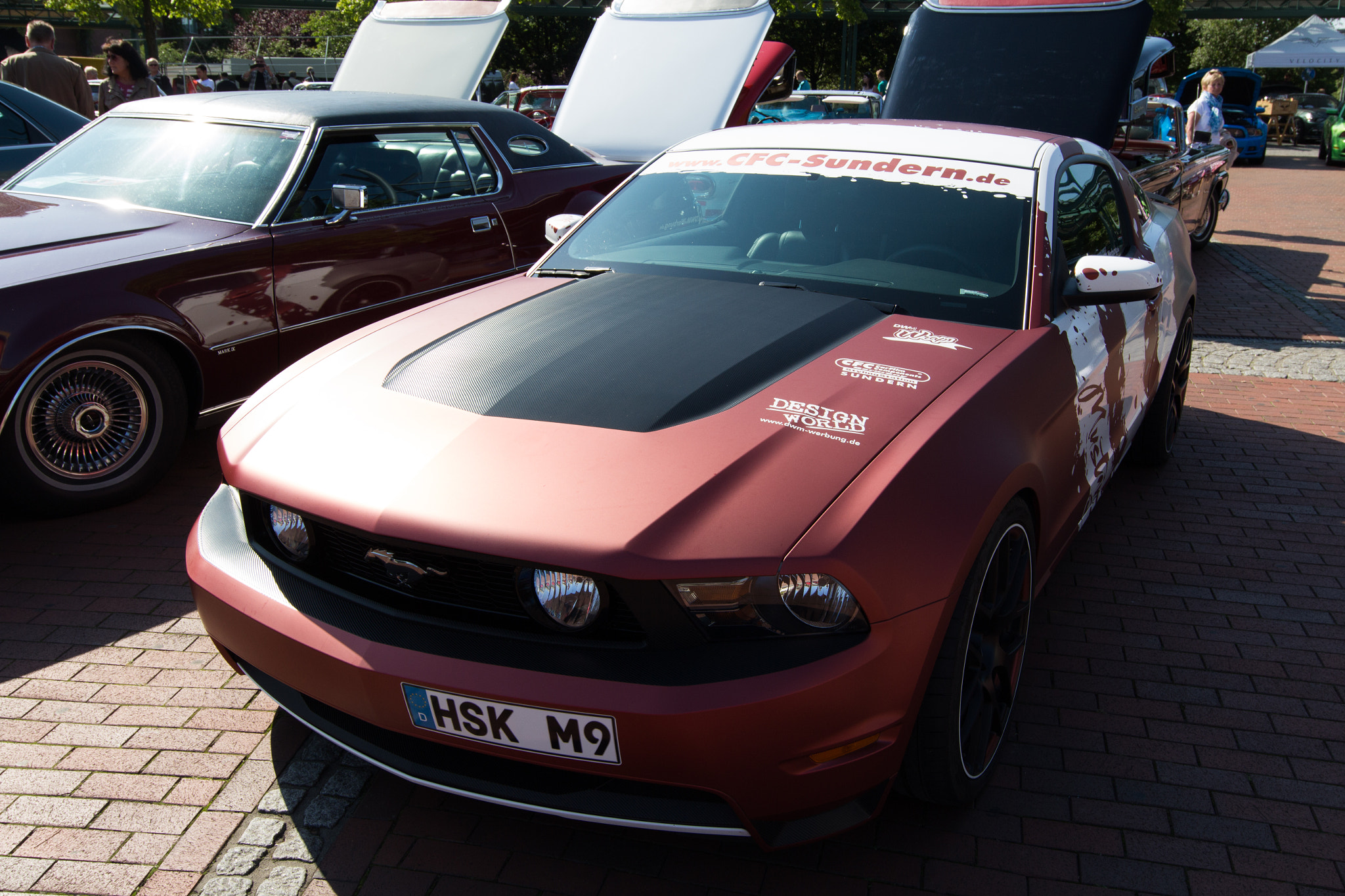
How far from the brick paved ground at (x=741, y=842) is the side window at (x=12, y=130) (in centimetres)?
423

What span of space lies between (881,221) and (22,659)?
3.07 metres

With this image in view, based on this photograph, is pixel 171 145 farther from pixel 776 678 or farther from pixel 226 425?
pixel 776 678

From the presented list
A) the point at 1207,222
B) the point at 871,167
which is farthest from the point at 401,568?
the point at 1207,222

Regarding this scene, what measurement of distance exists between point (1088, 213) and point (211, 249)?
3616mm

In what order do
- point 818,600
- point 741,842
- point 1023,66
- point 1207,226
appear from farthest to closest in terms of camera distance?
point 1207,226 → point 1023,66 → point 741,842 → point 818,600

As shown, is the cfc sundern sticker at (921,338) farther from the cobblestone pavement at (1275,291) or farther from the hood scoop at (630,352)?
the cobblestone pavement at (1275,291)

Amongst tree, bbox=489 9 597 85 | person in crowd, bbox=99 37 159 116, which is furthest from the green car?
→ tree, bbox=489 9 597 85

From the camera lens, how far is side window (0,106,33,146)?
6812 mm

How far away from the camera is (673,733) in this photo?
184cm

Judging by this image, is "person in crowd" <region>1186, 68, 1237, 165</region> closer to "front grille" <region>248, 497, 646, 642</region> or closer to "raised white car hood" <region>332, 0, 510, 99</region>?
"raised white car hood" <region>332, 0, 510, 99</region>

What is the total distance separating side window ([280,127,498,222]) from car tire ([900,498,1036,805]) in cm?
373

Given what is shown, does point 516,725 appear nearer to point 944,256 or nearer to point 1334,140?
point 944,256

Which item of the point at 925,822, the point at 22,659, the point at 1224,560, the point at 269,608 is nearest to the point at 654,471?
the point at 269,608

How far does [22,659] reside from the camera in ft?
10.3
